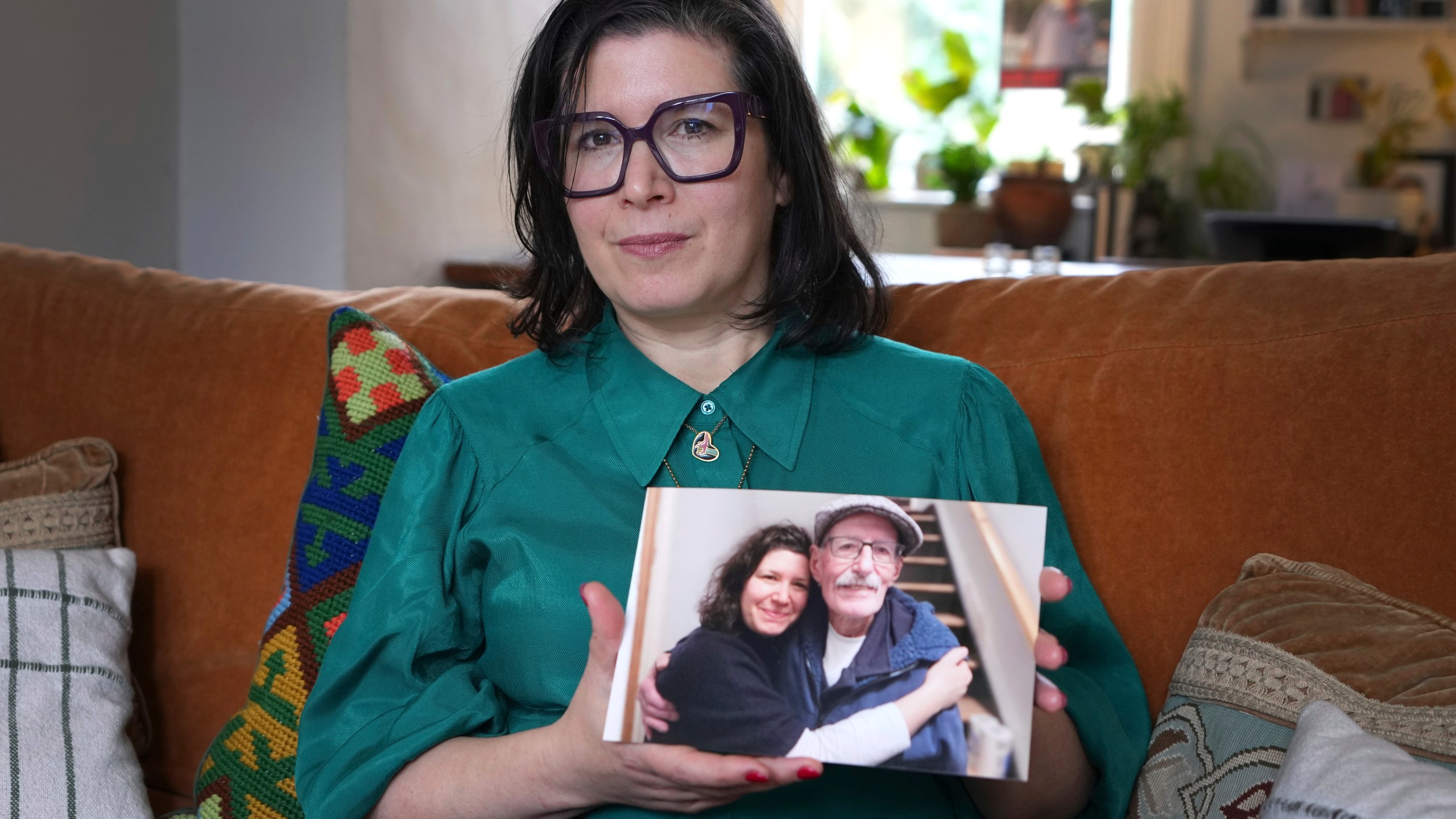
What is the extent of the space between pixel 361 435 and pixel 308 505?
0.10 meters

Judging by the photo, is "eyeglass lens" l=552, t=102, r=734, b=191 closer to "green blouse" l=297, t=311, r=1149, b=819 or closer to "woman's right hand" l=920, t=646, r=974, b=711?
"green blouse" l=297, t=311, r=1149, b=819

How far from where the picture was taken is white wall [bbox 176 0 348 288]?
2625 mm

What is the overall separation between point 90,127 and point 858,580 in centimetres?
222

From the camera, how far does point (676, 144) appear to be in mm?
1099

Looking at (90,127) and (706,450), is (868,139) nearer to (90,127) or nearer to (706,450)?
(90,127)

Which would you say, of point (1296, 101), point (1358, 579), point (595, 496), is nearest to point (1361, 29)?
point (1296, 101)

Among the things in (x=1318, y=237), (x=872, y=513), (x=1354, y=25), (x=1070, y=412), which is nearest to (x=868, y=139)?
(x=1354, y=25)

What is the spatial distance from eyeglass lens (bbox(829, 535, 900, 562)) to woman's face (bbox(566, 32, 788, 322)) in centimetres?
37

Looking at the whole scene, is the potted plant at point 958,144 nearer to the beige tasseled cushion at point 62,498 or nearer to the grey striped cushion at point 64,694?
the beige tasseled cushion at point 62,498

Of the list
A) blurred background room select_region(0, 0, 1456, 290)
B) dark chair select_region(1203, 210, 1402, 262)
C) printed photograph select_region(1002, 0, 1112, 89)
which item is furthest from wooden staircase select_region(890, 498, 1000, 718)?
printed photograph select_region(1002, 0, 1112, 89)

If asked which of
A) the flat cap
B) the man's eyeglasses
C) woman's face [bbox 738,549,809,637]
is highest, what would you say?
the flat cap

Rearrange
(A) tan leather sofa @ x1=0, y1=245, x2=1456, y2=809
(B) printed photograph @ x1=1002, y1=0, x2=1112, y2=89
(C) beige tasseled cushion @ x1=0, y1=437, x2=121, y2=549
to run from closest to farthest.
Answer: (A) tan leather sofa @ x1=0, y1=245, x2=1456, y2=809 < (C) beige tasseled cushion @ x1=0, y1=437, x2=121, y2=549 < (B) printed photograph @ x1=1002, y1=0, x2=1112, y2=89

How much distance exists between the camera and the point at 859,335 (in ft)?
4.00

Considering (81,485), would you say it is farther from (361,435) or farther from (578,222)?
(578,222)
